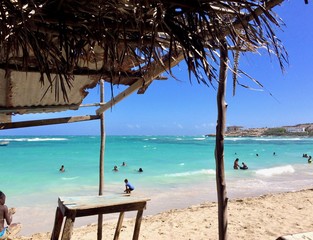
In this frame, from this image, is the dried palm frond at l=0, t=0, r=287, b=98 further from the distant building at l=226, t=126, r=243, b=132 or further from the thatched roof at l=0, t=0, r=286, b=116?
the distant building at l=226, t=126, r=243, b=132

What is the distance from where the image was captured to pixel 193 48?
57.8 inches

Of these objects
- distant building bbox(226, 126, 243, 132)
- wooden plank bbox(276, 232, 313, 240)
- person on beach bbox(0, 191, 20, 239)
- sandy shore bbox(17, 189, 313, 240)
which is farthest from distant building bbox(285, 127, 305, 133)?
wooden plank bbox(276, 232, 313, 240)

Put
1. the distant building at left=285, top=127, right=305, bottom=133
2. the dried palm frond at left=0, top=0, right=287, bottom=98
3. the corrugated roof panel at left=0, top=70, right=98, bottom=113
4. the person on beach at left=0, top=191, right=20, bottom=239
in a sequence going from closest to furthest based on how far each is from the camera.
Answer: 1. the dried palm frond at left=0, top=0, right=287, bottom=98
2. the corrugated roof panel at left=0, top=70, right=98, bottom=113
3. the person on beach at left=0, top=191, right=20, bottom=239
4. the distant building at left=285, top=127, right=305, bottom=133

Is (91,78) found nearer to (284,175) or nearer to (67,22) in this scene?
(67,22)

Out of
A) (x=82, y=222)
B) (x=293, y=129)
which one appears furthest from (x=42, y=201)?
(x=293, y=129)

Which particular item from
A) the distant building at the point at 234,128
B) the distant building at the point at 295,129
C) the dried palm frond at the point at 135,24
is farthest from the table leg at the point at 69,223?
the distant building at the point at 234,128

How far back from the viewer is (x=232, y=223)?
6.40 m

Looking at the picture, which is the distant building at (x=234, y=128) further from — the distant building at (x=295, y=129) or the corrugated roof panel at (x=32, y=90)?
the corrugated roof panel at (x=32, y=90)

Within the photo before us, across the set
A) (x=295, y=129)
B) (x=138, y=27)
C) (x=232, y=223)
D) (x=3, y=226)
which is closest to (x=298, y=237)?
(x=138, y=27)

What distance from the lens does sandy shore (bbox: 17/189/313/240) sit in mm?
5812

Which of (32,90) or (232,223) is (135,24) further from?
(232,223)

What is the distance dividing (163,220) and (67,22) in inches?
242

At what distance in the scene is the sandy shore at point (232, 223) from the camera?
5.81m

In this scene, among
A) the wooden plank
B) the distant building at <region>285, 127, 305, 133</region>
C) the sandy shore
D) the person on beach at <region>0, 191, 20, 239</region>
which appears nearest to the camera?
the wooden plank
